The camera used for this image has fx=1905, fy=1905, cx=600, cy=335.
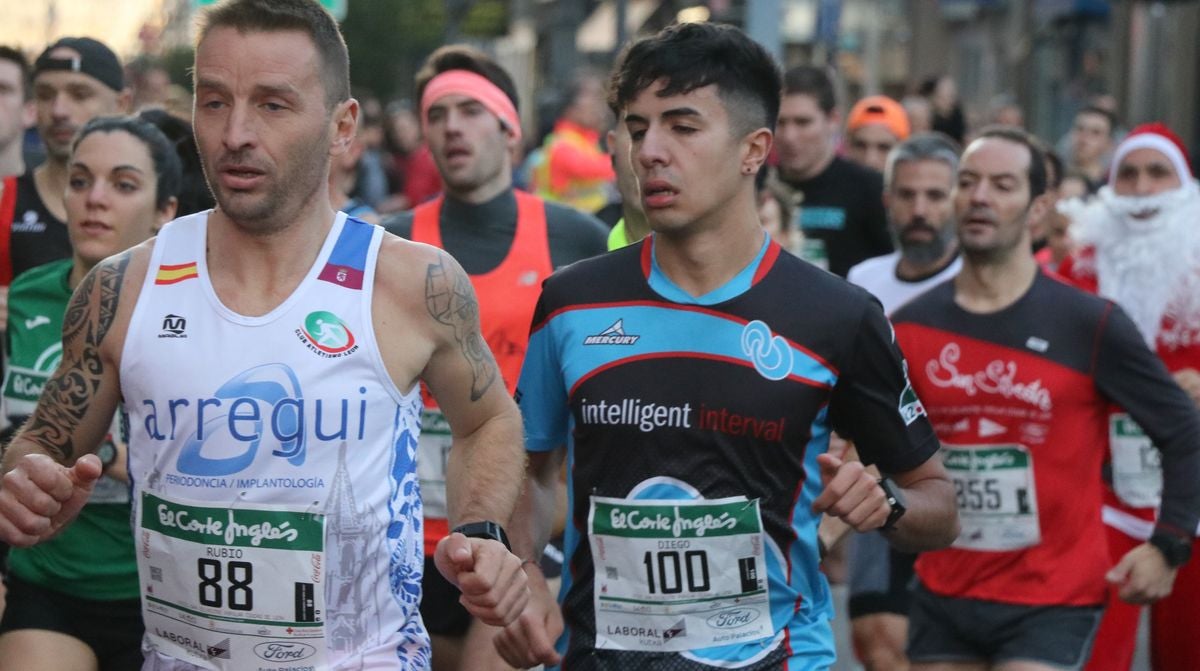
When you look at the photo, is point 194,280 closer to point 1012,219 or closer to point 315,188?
point 315,188

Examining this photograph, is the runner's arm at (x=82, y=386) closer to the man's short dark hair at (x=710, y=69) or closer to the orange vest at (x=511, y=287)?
the man's short dark hair at (x=710, y=69)

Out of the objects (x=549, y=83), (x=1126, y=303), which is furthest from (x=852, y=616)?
(x=549, y=83)

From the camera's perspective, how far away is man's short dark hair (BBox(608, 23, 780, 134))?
461cm

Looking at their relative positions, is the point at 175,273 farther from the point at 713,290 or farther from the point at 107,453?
the point at 107,453

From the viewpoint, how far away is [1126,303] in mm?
7832

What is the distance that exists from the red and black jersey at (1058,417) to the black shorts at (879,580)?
4.31ft

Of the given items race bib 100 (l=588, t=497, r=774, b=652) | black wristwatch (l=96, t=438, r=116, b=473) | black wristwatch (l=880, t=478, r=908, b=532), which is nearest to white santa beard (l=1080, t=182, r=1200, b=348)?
black wristwatch (l=880, t=478, r=908, b=532)

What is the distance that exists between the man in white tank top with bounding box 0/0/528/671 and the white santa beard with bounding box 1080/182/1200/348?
4233 mm

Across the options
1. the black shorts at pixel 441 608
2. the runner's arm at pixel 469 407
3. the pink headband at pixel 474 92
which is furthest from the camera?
the pink headband at pixel 474 92

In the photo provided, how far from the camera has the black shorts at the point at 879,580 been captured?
7.75 m

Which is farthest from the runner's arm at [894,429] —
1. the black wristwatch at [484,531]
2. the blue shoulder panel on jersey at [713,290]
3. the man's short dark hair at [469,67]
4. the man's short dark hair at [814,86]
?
the man's short dark hair at [814,86]

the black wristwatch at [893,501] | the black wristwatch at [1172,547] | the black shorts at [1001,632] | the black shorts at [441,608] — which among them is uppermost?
the black wristwatch at [893,501]

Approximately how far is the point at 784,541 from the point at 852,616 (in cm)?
347

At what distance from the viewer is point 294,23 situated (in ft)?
13.5
